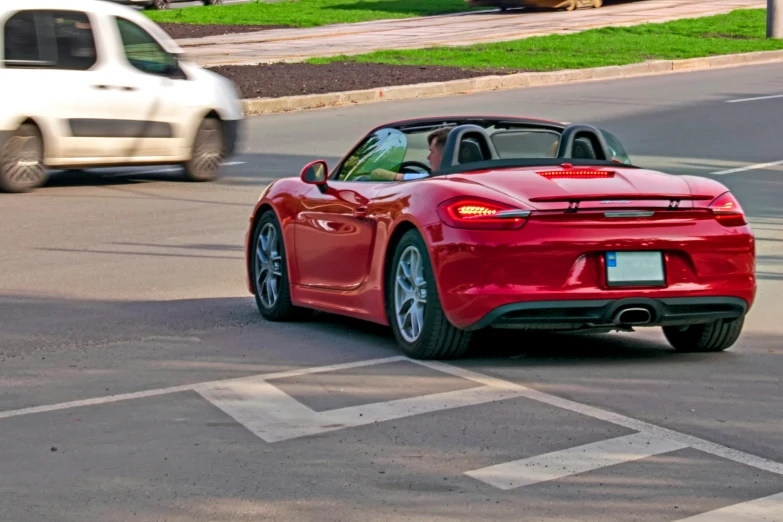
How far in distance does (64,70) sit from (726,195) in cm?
931

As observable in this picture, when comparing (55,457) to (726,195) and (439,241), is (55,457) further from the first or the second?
(726,195)

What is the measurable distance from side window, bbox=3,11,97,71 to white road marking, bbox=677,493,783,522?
1142cm

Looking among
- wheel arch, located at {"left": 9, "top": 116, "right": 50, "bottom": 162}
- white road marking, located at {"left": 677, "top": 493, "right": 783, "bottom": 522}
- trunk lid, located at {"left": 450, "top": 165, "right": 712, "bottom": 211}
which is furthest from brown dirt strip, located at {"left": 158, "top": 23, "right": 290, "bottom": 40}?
white road marking, located at {"left": 677, "top": 493, "right": 783, "bottom": 522}

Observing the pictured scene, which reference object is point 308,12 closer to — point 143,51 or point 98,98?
point 143,51

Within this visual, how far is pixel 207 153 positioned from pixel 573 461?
11332 mm

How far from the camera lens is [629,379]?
732cm

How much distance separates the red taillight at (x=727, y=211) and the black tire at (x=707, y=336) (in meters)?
0.50

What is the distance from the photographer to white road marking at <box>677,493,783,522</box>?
5012 millimetres

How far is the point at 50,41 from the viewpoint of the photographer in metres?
15.6

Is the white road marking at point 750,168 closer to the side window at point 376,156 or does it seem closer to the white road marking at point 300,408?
the side window at point 376,156

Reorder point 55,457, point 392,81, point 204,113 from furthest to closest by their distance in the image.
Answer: point 392,81 < point 204,113 < point 55,457

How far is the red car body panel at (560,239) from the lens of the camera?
24.0ft

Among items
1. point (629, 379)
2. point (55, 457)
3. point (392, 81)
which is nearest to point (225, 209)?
point (629, 379)

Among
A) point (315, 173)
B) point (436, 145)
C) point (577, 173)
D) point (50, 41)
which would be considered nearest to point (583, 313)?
point (577, 173)
